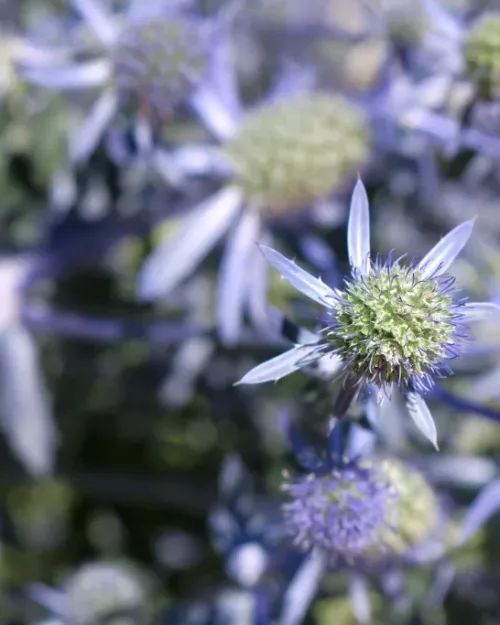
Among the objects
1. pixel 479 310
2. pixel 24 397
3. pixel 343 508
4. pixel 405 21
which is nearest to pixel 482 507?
pixel 343 508

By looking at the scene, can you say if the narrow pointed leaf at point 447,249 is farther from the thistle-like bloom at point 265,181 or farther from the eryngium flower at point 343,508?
the thistle-like bloom at point 265,181

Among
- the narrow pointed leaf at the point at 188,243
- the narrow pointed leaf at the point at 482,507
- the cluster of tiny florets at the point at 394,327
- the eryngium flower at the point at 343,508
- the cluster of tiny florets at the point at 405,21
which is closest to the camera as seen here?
the cluster of tiny florets at the point at 394,327

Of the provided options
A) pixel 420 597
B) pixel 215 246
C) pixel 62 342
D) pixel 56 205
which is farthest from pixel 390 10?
pixel 420 597

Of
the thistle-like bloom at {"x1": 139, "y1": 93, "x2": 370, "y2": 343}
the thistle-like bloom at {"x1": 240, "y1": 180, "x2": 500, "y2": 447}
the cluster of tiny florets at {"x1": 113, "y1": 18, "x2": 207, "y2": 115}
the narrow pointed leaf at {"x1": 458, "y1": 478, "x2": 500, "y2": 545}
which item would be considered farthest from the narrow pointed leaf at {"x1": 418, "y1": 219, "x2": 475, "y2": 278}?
the cluster of tiny florets at {"x1": 113, "y1": 18, "x2": 207, "y2": 115}

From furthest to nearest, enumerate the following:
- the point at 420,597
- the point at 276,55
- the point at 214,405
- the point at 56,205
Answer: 1. the point at 276,55
2. the point at 214,405
3. the point at 56,205
4. the point at 420,597

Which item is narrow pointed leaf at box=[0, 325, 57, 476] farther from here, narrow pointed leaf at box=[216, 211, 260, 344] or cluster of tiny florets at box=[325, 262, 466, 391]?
cluster of tiny florets at box=[325, 262, 466, 391]

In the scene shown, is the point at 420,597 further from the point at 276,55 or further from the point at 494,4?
the point at 276,55

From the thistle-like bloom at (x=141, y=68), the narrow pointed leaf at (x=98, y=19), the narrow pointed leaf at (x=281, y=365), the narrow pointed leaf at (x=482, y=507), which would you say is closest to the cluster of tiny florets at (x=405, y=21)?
the thistle-like bloom at (x=141, y=68)
